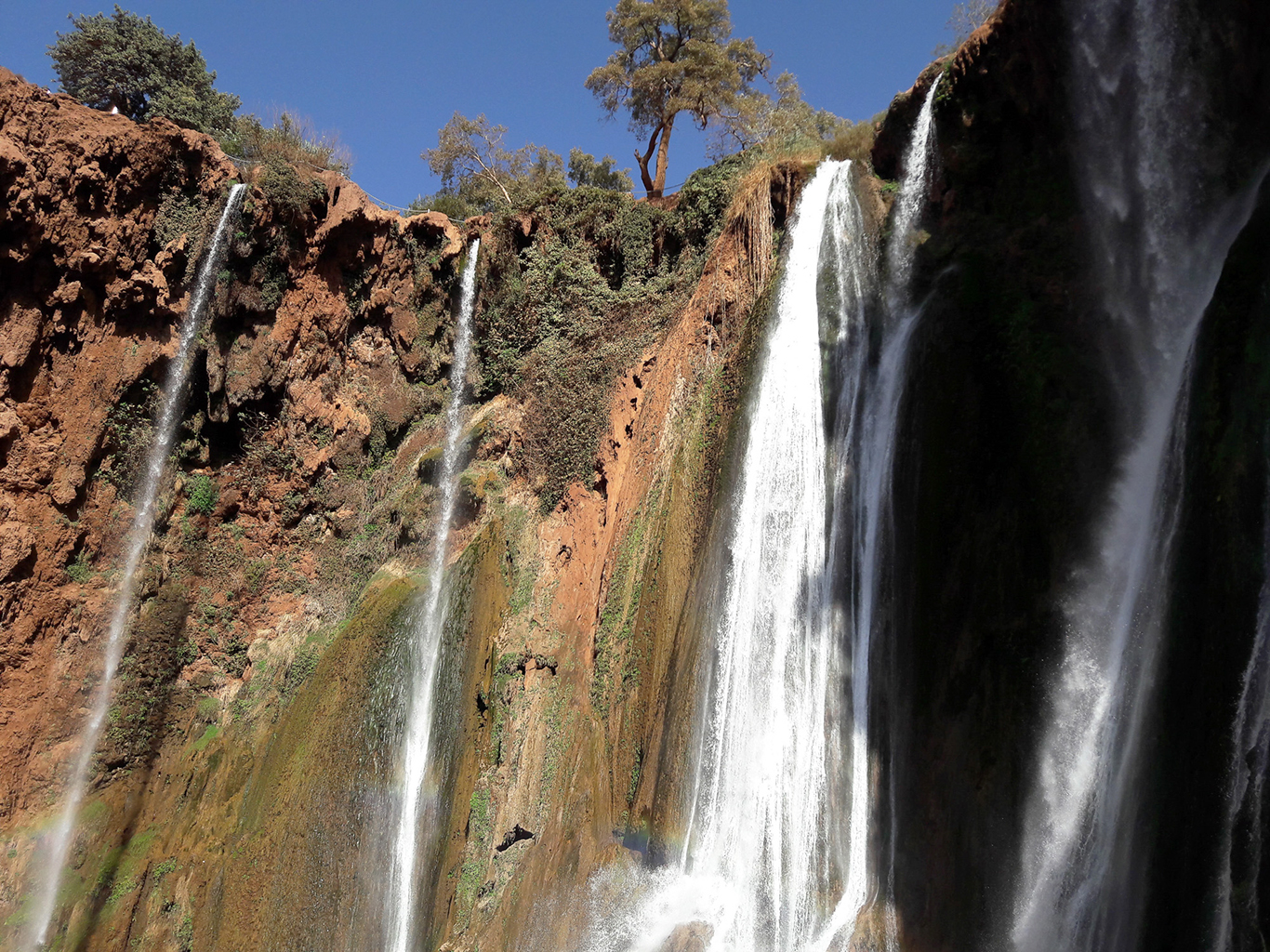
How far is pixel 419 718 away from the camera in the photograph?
43.1ft

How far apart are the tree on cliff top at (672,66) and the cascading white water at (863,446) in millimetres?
12076

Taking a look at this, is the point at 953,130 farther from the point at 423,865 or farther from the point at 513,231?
the point at 423,865

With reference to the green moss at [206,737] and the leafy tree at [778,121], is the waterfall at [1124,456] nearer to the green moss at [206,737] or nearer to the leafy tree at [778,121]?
the leafy tree at [778,121]

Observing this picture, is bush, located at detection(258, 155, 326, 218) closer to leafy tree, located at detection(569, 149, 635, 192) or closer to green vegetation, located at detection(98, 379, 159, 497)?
green vegetation, located at detection(98, 379, 159, 497)

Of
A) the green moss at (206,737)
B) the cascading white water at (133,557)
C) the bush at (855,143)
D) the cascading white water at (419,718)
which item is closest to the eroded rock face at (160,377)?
the cascading white water at (133,557)

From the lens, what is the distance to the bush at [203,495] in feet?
51.8

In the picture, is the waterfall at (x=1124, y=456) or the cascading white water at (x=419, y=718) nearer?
the waterfall at (x=1124, y=456)

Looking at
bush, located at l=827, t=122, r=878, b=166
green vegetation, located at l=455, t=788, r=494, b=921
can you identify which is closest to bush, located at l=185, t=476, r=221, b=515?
green vegetation, located at l=455, t=788, r=494, b=921

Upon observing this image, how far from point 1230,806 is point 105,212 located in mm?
18638

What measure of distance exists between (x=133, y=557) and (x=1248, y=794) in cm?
1695

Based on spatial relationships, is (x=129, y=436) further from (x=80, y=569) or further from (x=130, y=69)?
(x=130, y=69)

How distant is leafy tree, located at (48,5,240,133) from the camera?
22844 millimetres

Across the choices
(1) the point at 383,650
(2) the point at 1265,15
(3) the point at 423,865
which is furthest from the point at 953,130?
(3) the point at 423,865

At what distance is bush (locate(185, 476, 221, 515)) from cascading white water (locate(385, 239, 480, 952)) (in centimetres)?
492
